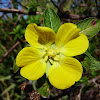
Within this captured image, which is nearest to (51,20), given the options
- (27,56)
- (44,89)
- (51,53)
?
(51,53)

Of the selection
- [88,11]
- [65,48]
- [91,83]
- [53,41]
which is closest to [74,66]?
[65,48]

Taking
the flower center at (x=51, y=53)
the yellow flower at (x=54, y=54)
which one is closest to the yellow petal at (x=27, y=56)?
the yellow flower at (x=54, y=54)

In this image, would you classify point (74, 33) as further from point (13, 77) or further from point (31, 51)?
point (13, 77)

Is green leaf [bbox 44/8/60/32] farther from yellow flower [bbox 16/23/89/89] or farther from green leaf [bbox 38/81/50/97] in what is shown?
green leaf [bbox 38/81/50/97]

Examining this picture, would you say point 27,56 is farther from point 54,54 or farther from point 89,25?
point 89,25

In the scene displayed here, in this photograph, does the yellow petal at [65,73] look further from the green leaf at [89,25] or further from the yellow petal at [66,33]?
the green leaf at [89,25]

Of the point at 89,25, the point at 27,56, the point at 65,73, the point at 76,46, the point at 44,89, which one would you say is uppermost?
the point at 89,25

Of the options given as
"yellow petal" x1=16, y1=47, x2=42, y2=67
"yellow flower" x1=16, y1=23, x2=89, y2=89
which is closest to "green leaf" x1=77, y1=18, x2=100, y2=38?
"yellow flower" x1=16, y1=23, x2=89, y2=89

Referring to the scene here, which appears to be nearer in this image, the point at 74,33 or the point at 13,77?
the point at 74,33
